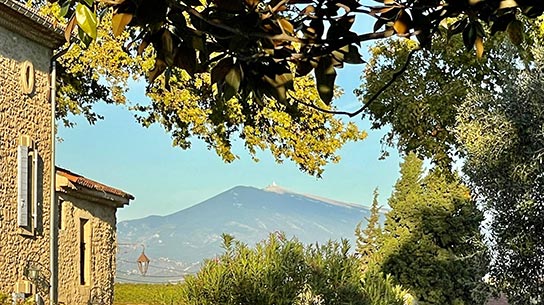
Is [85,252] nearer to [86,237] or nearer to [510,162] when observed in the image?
[86,237]

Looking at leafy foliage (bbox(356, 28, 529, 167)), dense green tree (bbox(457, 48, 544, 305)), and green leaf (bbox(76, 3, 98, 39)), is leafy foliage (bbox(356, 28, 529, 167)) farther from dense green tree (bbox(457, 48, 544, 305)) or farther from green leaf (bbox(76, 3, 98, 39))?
green leaf (bbox(76, 3, 98, 39))

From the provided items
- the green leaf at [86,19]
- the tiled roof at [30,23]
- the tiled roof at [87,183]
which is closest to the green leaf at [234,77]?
the green leaf at [86,19]

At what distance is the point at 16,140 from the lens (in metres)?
12.6

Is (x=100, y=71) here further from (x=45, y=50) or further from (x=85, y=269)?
(x=85, y=269)

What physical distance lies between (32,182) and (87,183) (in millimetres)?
2347

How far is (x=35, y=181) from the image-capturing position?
1312 centimetres

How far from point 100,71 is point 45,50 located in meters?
2.68

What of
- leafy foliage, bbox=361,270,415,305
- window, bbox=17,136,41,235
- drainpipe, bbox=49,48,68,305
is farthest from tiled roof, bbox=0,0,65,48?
leafy foliage, bbox=361,270,415,305

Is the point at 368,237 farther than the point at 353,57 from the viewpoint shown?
Yes

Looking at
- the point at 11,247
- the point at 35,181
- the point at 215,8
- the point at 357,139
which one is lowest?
the point at 215,8

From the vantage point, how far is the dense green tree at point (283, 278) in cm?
1009

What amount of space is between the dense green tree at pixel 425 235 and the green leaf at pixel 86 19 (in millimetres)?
20101

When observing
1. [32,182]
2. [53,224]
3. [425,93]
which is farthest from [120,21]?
[425,93]

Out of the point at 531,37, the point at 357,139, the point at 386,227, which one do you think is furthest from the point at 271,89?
the point at 386,227
